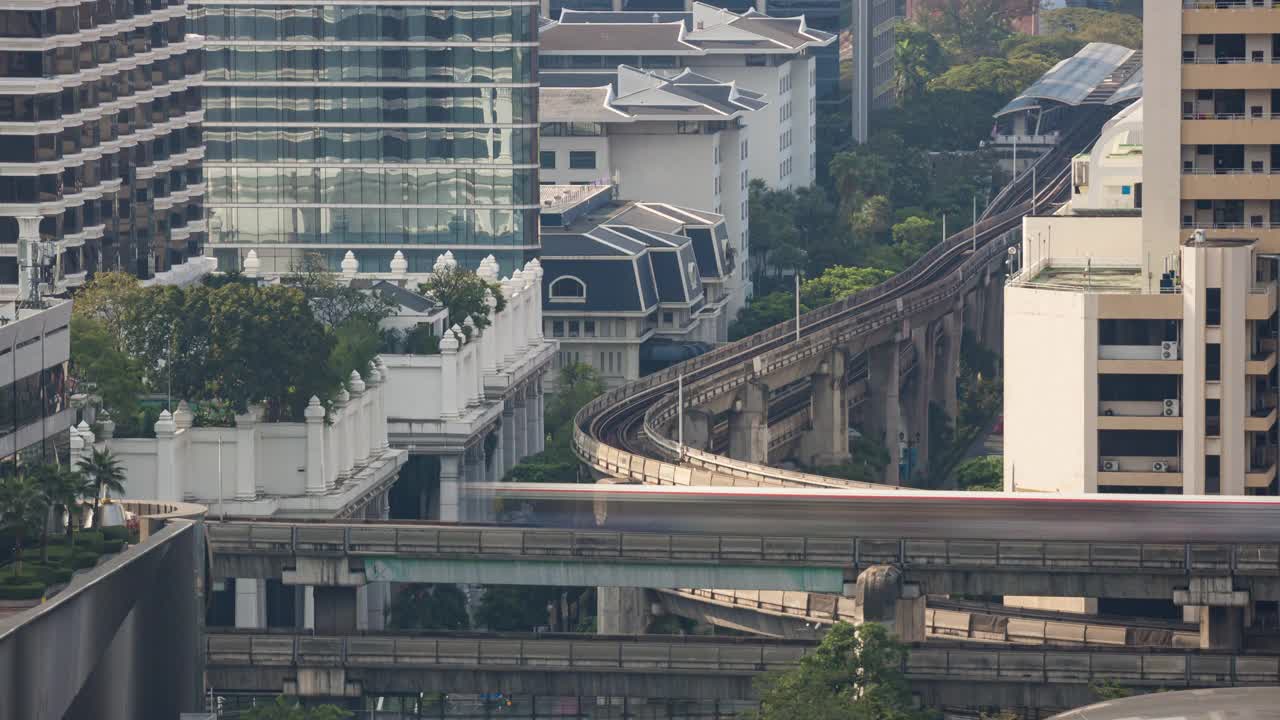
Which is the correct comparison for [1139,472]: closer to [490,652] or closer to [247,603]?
[490,652]

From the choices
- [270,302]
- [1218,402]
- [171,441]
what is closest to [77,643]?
[171,441]

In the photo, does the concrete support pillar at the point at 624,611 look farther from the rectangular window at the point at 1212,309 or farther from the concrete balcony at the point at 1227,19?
the concrete balcony at the point at 1227,19

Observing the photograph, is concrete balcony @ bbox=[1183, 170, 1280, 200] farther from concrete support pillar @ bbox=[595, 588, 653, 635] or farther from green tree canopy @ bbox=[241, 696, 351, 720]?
green tree canopy @ bbox=[241, 696, 351, 720]

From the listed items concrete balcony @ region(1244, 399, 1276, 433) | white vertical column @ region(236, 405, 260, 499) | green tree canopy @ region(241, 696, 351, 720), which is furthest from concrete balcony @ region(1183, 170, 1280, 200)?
green tree canopy @ region(241, 696, 351, 720)

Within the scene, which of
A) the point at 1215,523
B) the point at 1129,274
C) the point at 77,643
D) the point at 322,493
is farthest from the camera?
the point at 1129,274

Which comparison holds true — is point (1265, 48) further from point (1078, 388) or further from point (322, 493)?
point (322, 493)

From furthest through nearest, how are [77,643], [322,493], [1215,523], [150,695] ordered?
1. [322,493]
2. [1215,523]
3. [150,695]
4. [77,643]
